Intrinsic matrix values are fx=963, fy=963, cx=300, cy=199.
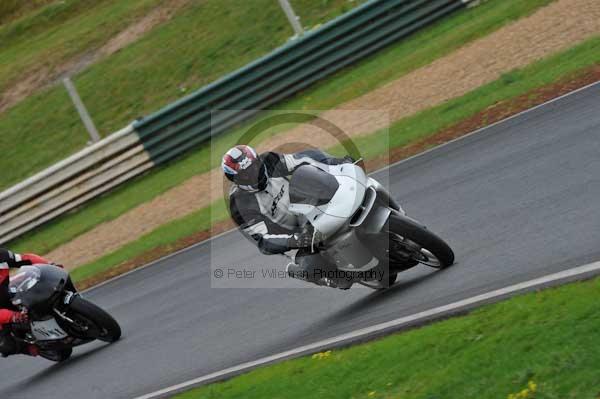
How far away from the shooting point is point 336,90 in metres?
18.5

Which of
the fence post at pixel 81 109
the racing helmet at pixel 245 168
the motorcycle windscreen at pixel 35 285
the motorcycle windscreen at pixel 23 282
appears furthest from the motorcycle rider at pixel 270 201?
the fence post at pixel 81 109

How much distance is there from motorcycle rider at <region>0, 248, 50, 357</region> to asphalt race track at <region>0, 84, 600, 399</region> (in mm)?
477

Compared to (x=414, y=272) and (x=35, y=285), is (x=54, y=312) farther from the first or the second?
(x=414, y=272)

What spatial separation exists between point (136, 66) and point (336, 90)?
26.6 ft

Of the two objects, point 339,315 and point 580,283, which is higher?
point 580,283

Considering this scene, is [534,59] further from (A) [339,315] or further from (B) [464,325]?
(B) [464,325]

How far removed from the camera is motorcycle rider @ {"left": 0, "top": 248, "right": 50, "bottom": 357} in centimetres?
1086

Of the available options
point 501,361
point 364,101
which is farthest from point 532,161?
point 364,101

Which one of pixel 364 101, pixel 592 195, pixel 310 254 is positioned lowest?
pixel 364 101

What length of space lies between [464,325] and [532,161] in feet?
13.3

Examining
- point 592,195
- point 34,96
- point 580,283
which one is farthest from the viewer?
point 34,96

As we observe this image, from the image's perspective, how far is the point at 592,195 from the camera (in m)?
8.38

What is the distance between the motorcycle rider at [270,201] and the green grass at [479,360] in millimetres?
949

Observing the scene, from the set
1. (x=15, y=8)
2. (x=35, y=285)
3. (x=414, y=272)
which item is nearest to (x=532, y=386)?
(x=414, y=272)
